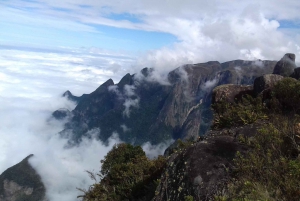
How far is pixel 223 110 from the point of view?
1620 cm

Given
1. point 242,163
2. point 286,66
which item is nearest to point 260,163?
point 242,163

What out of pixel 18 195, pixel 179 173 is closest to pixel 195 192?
pixel 179 173

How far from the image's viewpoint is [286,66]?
4141 cm

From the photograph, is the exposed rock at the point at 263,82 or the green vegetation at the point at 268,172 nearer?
the green vegetation at the point at 268,172

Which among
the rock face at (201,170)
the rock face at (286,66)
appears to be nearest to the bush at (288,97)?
the rock face at (201,170)

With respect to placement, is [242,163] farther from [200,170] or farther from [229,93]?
[229,93]

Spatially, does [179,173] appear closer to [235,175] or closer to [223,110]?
[235,175]

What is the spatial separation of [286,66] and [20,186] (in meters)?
161

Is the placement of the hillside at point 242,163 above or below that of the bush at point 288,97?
below

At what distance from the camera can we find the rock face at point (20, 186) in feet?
511

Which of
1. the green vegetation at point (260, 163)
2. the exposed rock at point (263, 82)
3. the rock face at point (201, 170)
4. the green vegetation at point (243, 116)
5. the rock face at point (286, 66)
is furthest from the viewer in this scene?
the rock face at point (286, 66)

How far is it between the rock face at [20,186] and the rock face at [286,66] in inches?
6069

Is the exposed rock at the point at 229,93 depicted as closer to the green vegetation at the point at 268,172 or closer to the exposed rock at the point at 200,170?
the green vegetation at the point at 268,172

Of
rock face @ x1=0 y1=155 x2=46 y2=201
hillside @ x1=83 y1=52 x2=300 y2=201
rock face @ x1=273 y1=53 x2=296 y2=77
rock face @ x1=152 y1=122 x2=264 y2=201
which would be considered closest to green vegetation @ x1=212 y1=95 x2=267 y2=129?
hillside @ x1=83 y1=52 x2=300 y2=201
